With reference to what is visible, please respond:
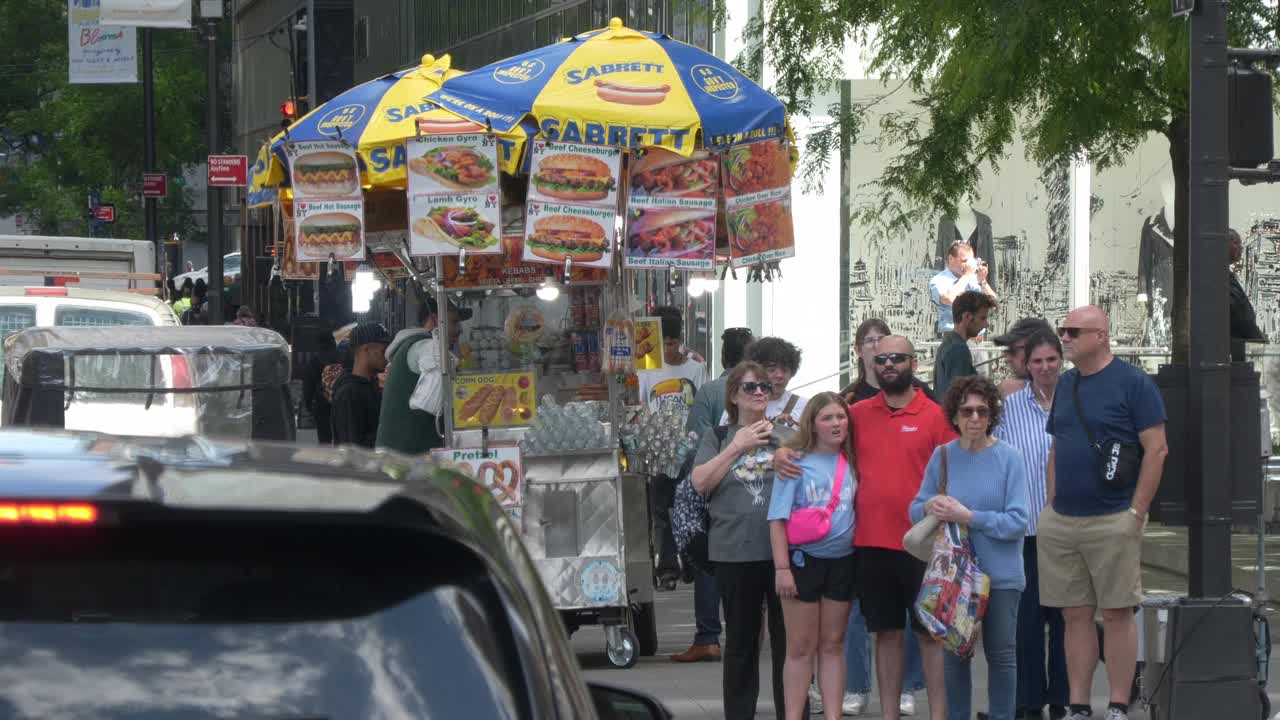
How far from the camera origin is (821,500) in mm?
8203

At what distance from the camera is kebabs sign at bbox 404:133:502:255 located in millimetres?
10172

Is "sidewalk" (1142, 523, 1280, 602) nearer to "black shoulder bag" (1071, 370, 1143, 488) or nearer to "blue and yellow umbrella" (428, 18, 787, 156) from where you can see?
"black shoulder bag" (1071, 370, 1143, 488)

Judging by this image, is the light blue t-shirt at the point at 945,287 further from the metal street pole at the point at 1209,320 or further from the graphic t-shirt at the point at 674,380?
the metal street pole at the point at 1209,320

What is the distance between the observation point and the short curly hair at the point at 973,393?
8.16 metres

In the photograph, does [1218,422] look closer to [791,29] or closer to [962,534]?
[962,534]

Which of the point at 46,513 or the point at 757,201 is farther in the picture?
the point at 757,201

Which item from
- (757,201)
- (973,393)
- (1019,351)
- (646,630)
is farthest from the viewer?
(646,630)

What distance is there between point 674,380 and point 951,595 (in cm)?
509

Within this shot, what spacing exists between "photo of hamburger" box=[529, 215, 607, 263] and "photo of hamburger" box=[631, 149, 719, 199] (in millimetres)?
410

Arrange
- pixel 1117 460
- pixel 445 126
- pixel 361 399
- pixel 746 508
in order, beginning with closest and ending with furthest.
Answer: pixel 746 508
pixel 1117 460
pixel 445 126
pixel 361 399

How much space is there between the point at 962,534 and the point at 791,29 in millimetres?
8634

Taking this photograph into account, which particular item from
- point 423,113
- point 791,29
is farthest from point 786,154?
point 791,29

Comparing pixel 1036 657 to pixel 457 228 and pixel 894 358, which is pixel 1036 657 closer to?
pixel 894 358

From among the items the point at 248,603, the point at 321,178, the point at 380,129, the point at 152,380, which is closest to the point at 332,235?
the point at 321,178
